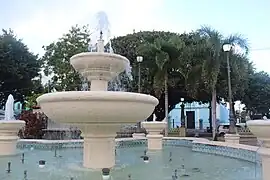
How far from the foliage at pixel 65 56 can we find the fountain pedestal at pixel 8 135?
1621 centimetres

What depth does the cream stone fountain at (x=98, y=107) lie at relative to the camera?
14.5ft

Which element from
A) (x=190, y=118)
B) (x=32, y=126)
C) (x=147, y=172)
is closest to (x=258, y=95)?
(x=190, y=118)

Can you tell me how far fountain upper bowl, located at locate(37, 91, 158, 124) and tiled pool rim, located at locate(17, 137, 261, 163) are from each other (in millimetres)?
4028

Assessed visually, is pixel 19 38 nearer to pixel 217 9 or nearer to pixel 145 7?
pixel 145 7

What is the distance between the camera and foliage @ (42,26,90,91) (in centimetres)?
2522

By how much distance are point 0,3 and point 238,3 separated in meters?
15.0

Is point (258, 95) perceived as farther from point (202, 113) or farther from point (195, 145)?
point (195, 145)

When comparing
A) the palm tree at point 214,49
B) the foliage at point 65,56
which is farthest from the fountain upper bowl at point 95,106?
the foliage at point 65,56

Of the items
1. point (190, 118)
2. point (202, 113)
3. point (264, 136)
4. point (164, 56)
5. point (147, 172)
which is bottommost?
point (147, 172)

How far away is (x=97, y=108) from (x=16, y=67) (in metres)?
25.4

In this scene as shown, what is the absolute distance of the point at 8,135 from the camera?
8.59m

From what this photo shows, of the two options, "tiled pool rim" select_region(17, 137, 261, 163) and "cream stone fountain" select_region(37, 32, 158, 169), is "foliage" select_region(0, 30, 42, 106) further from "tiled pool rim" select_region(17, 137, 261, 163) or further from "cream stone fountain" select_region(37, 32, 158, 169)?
"cream stone fountain" select_region(37, 32, 158, 169)

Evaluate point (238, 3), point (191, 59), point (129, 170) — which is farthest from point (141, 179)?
point (238, 3)

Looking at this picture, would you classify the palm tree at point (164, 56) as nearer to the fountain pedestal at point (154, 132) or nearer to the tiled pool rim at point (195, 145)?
the tiled pool rim at point (195, 145)
